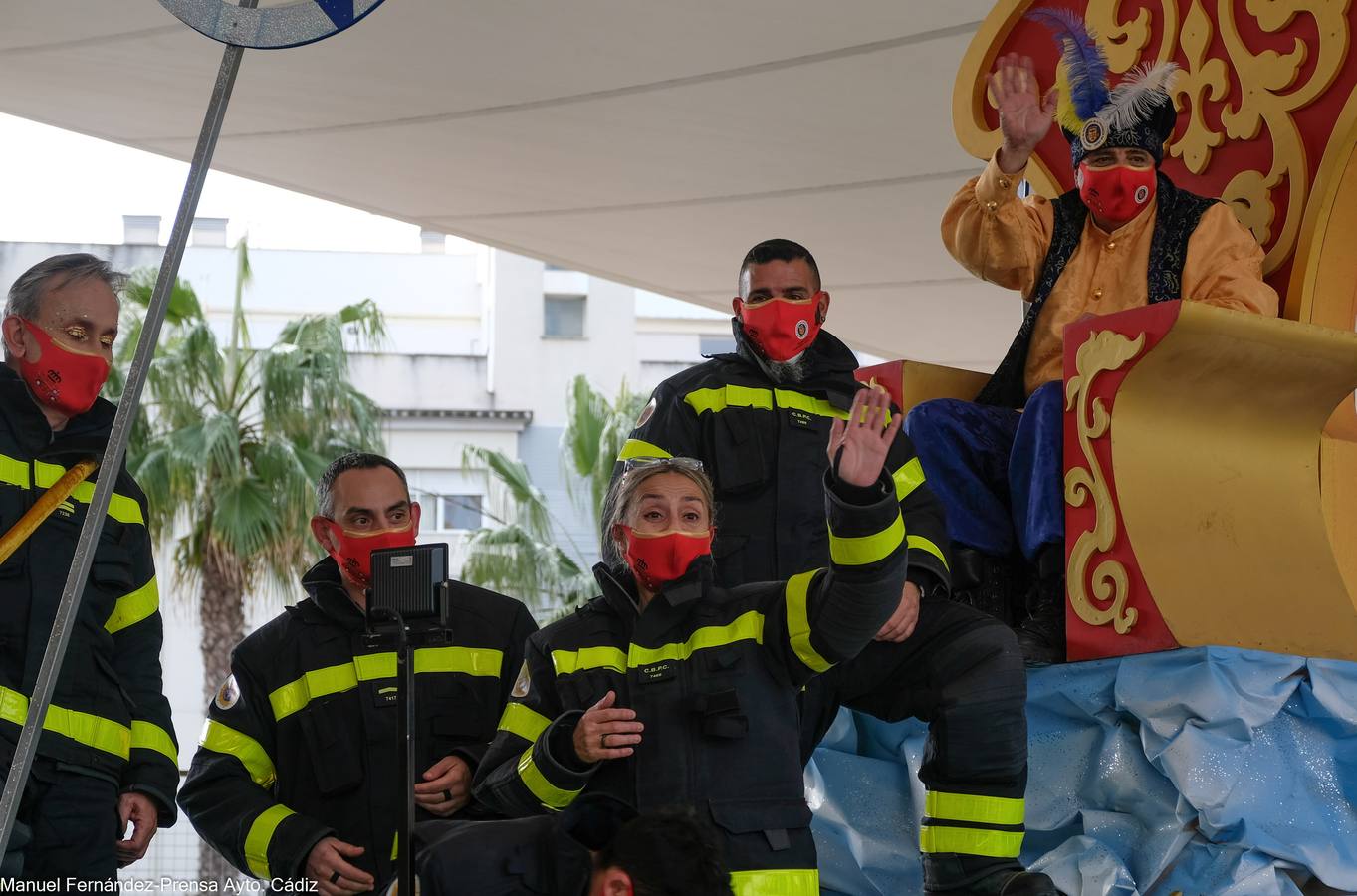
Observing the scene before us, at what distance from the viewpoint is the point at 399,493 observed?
365cm

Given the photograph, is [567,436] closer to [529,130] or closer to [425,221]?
[425,221]

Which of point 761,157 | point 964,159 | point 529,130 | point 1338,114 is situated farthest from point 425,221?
point 1338,114

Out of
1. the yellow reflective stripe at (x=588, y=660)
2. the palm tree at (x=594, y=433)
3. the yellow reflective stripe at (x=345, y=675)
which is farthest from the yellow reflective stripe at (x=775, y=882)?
the palm tree at (x=594, y=433)

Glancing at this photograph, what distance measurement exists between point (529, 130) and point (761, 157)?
1.08 metres

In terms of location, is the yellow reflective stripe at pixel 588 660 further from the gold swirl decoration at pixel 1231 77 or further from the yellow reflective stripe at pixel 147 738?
the gold swirl decoration at pixel 1231 77

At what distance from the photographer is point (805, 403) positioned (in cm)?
384

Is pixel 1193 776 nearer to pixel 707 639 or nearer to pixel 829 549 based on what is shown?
pixel 829 549

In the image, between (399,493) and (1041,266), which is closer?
(399,493)

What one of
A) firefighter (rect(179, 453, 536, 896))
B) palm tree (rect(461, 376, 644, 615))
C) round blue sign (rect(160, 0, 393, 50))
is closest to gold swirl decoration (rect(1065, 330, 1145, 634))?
firefighter (rect(179, 453, 536, 896))

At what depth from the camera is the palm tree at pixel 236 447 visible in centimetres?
1309

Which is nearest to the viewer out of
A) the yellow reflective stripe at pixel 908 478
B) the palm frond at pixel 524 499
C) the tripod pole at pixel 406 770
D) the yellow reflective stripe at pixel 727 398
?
the tripod pole at pixel 406 770

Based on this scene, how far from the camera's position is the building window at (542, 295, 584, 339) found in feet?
91.9

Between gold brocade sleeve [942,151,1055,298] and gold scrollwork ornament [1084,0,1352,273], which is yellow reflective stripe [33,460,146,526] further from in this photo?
gold scrollwork ornament [1084,0,1352,273]

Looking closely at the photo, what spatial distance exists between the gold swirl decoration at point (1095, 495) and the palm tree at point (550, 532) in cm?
1093
